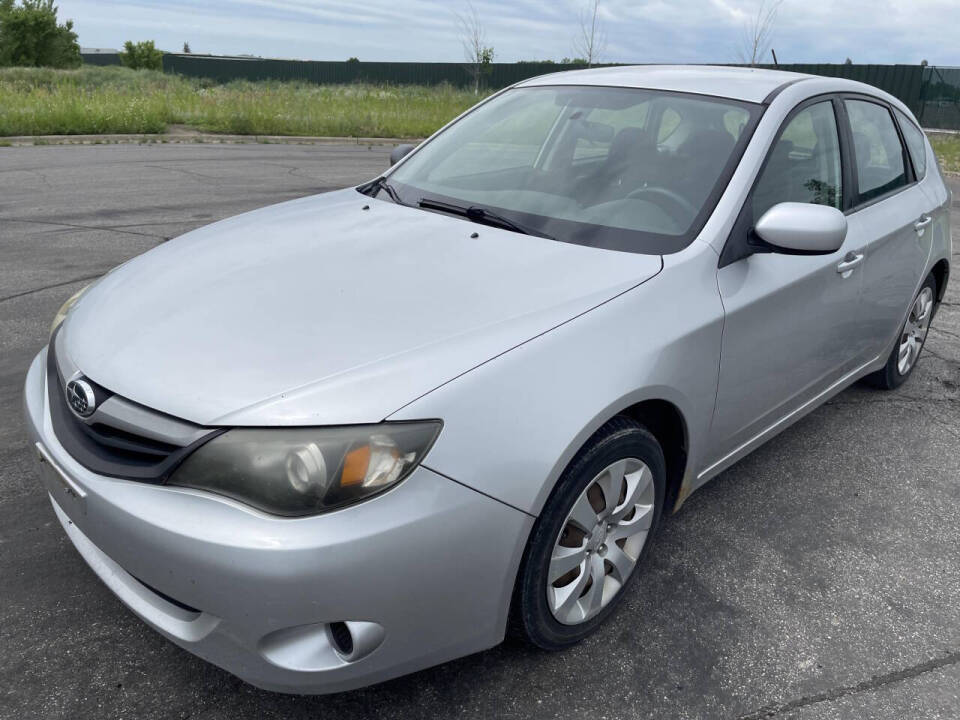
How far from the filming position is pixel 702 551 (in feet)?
9.82

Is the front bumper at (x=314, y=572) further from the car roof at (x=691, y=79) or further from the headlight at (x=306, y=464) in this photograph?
the car roof at (x=691, y=79)

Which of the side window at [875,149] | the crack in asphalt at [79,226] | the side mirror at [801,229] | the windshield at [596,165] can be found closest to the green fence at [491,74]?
the crack in asphalt at [79,226]

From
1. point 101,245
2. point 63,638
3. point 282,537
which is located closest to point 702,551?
point 282,537

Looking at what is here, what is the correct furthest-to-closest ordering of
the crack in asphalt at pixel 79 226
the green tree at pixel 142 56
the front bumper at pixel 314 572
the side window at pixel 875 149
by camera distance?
the green tree at pixel 142 56 → the crack in asphalt at pixel 79 226 → the side window at pixel 875 149 → the front bumper at pixel 314 572

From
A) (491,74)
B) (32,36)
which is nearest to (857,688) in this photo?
(491,74)

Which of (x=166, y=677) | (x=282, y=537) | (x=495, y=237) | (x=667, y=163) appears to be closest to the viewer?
(x=282, y=537)

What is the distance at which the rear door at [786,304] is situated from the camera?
2725mm

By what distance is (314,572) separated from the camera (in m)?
1.74

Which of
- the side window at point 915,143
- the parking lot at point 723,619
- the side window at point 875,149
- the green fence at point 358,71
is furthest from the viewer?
the green fence at point 358,71

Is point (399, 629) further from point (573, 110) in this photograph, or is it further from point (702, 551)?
point (573, 110)

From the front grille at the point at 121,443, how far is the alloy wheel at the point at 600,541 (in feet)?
3.24

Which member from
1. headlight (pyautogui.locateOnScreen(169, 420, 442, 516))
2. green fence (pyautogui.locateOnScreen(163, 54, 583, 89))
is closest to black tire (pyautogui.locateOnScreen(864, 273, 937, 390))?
headlight (pyautogui.locateOnScreen(169, 420, 442, 516))

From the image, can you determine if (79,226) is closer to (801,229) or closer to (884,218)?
(884,218)

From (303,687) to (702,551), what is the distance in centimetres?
168
